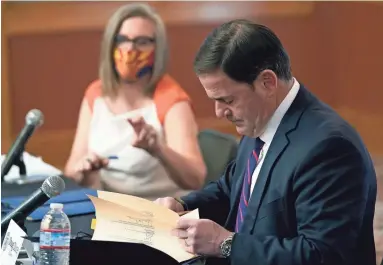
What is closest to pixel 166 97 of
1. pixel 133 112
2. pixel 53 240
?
pixel 133 112

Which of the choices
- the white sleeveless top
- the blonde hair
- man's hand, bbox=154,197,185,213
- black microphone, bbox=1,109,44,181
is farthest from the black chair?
man's hand, bbox=154,197,185,213

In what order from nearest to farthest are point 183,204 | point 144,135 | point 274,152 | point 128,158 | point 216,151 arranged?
1. point 274,152
2. point 183,204
3. point 144,135
4. point 216,151
5. point 128,158

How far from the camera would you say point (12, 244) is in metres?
1.65

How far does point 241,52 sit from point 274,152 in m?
0.25

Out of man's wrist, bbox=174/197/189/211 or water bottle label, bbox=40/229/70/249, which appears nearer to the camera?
water bottle label, bbox=40/229/70/249

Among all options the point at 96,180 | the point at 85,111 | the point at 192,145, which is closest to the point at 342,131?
the point at 192,145

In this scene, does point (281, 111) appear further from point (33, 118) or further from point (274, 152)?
point (33, 118)

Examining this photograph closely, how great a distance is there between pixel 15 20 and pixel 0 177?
2.03 meters

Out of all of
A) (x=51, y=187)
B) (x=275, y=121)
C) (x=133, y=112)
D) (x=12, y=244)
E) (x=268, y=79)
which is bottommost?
(x=133, y=112)

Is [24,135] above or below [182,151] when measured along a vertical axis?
above

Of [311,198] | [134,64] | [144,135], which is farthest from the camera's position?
[134,64]

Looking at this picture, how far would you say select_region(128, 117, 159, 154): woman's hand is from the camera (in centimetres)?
260

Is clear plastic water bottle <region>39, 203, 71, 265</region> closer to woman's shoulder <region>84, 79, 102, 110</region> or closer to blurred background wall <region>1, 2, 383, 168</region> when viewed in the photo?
woman's shoulder <region>84, 79, 102, 110</region>

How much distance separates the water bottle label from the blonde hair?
1.78m
